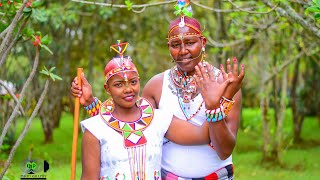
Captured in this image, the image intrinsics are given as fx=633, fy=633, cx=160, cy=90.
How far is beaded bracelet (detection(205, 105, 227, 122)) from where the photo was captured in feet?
11.1

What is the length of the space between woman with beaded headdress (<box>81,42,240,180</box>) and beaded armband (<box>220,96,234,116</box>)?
0.05 m

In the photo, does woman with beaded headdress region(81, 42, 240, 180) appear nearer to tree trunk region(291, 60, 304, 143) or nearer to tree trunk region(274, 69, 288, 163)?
tree trunk region(274, 69, 288, 163)

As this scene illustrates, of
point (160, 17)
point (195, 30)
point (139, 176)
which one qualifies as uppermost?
point (160, 17)

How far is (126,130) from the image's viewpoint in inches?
138

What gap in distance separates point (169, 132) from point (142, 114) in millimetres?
207

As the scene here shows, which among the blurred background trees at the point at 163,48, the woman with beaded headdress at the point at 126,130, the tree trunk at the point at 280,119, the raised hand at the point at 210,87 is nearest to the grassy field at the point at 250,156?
the tree trunk at the point at 280,119

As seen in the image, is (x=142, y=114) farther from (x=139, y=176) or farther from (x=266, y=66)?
(x=266, y=66)

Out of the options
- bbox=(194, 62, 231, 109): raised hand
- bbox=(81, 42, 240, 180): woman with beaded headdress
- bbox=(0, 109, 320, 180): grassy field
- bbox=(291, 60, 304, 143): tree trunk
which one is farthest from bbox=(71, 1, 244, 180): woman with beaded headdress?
bbox=(291, 60, 304, 143): tree trunk

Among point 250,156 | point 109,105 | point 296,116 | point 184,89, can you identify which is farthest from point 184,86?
point 296,116

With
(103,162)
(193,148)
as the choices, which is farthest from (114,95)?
(193,148)

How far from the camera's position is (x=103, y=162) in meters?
3.48

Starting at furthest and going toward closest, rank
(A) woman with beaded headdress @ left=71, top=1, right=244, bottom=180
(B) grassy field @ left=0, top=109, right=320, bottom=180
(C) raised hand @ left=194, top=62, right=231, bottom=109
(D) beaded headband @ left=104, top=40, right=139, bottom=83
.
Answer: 1. (B) grassy field @ left=0, top=109, right=320, bottom=180
2. (A) woman with beaded headdress @ left=71, top=1, right=244, bottom=180
3. (D) beaded headband @ left=104, top=40, right=139, bottom=83
4. (C) raised hand @ left=194, top=62, right=231, bottom=109

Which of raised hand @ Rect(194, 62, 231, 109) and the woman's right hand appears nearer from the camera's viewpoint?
raised hand @ Rect(194, 62, 231, 109)

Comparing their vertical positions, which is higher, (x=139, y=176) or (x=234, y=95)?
(x=234, y=95)
